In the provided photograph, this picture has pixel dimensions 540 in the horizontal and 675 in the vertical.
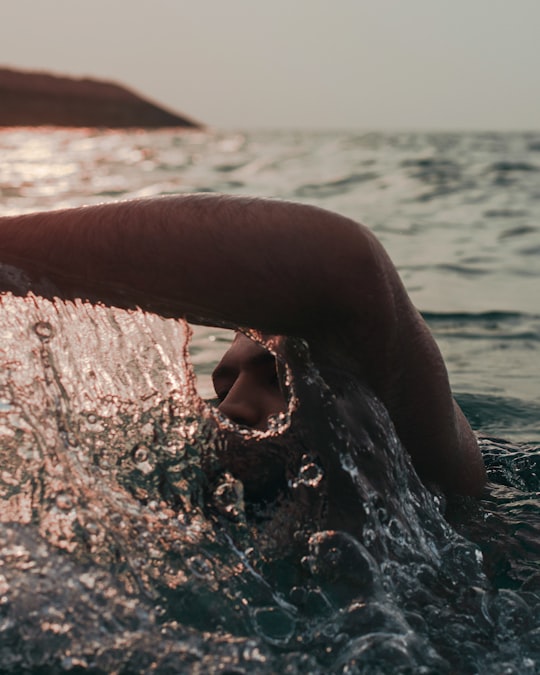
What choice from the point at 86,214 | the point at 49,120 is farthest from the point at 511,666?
the point at 49,120

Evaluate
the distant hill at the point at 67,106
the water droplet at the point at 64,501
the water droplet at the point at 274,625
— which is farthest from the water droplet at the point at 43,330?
the distant hill at the point at 67,106

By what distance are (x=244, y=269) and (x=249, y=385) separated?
1.78ft

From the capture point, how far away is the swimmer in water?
174cm

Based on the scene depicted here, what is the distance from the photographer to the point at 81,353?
1.88m

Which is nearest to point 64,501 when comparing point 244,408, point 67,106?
point 244,408

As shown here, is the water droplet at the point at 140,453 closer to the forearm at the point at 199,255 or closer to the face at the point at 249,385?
the face at the point at 249,385

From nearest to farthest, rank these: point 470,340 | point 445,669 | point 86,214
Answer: point 445,669
point 86,214
point 470,340

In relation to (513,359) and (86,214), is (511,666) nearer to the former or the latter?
(86,214)

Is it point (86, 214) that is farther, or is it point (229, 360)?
point (229, 360)

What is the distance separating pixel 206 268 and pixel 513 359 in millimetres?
3553

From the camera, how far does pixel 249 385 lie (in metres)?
2.22

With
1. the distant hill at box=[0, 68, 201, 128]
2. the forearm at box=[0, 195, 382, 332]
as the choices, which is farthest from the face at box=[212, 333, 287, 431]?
the distant hill at box=[0, 68, 201, 128]

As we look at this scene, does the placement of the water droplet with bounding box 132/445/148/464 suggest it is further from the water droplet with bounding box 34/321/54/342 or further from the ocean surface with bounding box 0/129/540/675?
the water droplet with bounding box 34/321/54/342

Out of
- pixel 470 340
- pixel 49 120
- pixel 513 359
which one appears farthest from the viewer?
pixel 49 120
